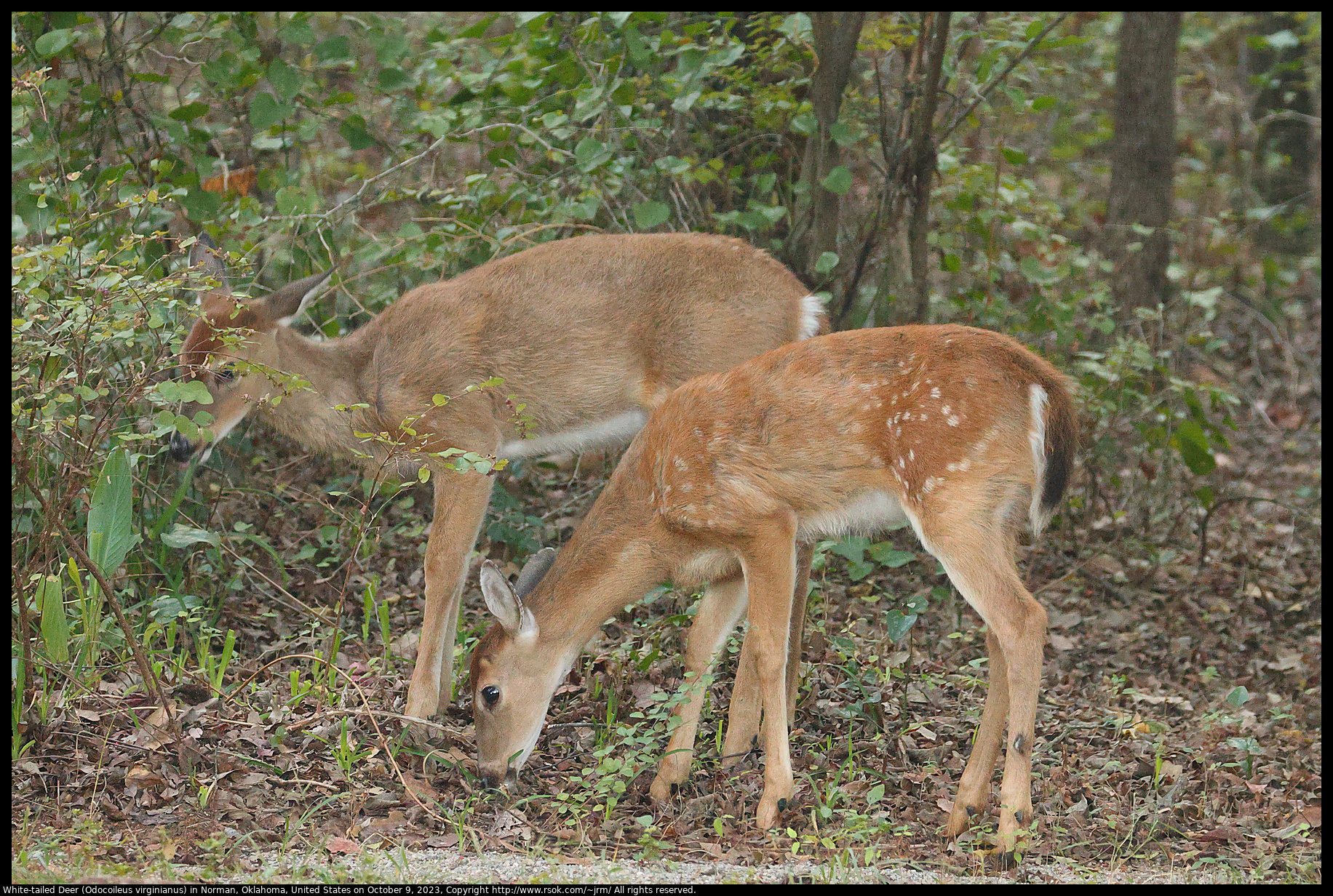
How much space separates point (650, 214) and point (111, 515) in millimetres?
3046

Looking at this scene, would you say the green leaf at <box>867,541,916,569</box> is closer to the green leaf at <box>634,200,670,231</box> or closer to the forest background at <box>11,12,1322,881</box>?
the forest background at <box>11,12,1322,881</box>

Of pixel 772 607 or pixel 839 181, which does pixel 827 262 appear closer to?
pixel 839 181

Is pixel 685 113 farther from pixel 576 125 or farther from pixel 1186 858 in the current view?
pixel 1186 858

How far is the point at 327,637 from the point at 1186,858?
3.80m

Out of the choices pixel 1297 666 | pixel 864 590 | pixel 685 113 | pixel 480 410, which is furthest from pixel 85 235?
pixel 1297 666

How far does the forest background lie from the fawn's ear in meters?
0.58

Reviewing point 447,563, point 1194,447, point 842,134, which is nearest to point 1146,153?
point 1194,447

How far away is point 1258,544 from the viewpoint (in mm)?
8484

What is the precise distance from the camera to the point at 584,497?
7.57 metres

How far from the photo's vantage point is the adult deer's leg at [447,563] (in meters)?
5.77

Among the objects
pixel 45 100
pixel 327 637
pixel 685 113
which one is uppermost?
pixel 45 100

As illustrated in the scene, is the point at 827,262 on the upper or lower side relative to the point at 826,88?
lower

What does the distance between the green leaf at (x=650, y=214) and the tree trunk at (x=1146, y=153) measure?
4286 mm

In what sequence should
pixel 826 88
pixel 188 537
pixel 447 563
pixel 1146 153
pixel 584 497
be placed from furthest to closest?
1. pixel 1146 153
2. pixel 584 497
3. pixel 826 88
4. pixel 447 563
5. pixel 188 537
